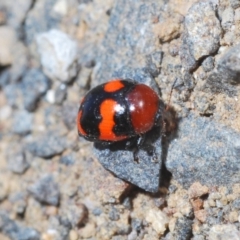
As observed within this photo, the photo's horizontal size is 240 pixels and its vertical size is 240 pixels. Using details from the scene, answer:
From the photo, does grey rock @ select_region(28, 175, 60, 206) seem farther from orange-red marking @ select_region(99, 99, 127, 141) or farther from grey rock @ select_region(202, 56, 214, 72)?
grey rock @ select_region(202, 56, 214, 72)

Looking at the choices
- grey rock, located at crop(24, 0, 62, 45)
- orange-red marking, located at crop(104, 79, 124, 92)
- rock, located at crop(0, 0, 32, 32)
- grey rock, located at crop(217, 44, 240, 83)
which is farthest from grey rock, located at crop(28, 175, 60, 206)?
grey rock, located at crop(217, 44, 240, 83)

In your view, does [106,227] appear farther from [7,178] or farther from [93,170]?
[7,178]

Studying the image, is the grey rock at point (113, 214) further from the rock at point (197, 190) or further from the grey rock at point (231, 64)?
the grey rock at point (231, 64)

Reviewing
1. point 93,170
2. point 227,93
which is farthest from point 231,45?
point 93,170

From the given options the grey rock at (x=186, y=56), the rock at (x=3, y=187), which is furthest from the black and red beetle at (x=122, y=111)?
the rock at (x=3, y=187)

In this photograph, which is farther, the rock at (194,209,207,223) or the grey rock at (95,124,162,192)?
the grey rock at (95,124,162,192)
